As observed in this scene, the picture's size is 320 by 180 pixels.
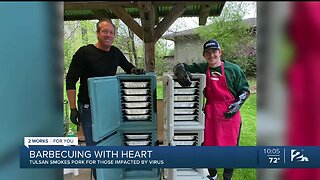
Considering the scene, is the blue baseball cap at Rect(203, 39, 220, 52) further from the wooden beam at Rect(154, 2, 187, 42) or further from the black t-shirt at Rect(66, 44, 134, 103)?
the black t-shirt at Rect(66, 44, 134, 103)

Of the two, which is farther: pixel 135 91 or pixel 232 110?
pixel 135 91

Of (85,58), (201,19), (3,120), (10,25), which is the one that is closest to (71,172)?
(3,120)

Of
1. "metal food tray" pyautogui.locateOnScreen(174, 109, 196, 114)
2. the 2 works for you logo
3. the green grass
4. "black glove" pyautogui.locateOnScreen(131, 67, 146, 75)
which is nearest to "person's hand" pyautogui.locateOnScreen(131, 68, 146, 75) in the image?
"black glove" pyautogui.locateOnScreen(131, 67, 146, 75)

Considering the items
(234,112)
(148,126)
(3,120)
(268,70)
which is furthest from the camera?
(148,126)

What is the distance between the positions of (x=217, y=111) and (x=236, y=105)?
0.08 meters

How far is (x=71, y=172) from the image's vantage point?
953 mm

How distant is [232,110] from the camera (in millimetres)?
1021

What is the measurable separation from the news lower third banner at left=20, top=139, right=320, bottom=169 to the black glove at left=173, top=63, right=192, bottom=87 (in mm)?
280

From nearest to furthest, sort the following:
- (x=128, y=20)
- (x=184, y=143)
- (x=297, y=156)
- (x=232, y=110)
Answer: (x=297, y=156), (x=128, y=20), (x=232, y=110), (x=184, y=143)

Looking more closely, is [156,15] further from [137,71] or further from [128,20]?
[137,71]

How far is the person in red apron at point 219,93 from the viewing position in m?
0.96

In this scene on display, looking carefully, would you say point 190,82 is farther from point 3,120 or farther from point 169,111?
point 3,120

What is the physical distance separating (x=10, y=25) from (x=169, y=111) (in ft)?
1.83

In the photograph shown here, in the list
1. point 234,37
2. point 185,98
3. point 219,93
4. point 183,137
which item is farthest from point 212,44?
point 183,137
